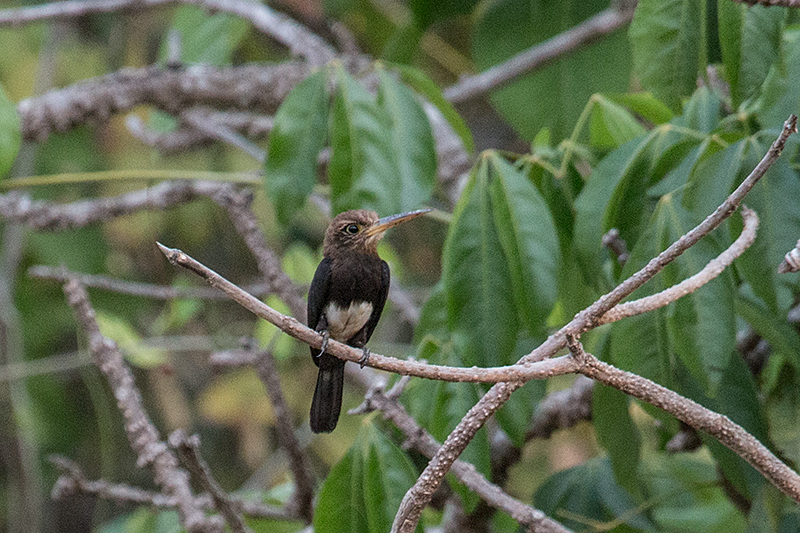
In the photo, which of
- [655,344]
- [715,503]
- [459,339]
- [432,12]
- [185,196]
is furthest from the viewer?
[185,196]

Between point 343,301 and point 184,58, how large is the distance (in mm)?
2296

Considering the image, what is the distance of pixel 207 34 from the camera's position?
160 inches

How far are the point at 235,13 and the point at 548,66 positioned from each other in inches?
56.6

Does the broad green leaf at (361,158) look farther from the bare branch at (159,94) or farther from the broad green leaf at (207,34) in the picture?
the broad green leaf at (207,34)

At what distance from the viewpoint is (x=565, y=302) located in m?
2.34

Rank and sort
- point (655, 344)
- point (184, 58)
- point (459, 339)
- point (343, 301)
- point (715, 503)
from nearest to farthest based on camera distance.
A: point (655, 344) < point (459, 339) < point (343, 301) < point (715, 503) < point (184, 58)

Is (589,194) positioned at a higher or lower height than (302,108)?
lower

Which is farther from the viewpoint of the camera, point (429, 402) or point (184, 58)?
point (184, 58)

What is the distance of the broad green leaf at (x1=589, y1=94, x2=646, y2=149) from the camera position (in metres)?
2.26

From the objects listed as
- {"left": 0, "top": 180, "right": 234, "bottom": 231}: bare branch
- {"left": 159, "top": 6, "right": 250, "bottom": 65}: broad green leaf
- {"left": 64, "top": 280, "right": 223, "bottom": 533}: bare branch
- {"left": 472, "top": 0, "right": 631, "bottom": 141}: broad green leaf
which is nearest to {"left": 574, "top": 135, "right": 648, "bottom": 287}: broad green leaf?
{"left": 64, "top": 280, "right": 223, "bottom": 533}: bare branch

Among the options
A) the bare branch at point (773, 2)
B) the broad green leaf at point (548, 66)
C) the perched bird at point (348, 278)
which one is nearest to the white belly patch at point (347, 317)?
the perched bird at point (348, 278)

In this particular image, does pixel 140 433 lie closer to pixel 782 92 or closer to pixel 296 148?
pixel 296 148

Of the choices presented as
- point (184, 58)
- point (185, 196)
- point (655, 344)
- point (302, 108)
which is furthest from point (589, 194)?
point (184, 58)

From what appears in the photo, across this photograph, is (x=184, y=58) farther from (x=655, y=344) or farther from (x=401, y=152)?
(x=655, y=344)
